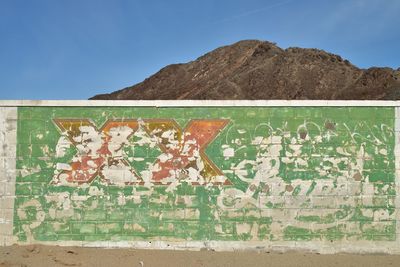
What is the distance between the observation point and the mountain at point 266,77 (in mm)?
42188

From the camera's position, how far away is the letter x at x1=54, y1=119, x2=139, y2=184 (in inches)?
321

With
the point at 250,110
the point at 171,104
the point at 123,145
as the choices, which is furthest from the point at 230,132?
the point at 123,145

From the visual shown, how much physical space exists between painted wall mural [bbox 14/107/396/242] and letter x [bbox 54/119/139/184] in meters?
0.02

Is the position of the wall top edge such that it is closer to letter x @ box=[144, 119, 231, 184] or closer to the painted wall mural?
the painted wall mural

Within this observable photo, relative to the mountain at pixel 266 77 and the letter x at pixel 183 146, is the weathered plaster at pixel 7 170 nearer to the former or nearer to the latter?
the letter x at pixel 183 146

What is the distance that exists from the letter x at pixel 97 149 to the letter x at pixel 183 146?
39 cm

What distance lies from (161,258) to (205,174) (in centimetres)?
144

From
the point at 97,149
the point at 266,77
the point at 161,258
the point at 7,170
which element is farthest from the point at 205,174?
the point at 266,77

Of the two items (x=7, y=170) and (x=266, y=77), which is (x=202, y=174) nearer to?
(x=7, y=170)

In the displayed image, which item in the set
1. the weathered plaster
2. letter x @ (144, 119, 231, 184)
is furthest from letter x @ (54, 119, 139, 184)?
the weathered plaster

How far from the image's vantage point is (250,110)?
26.9 feet

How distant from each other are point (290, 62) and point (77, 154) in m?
40.3

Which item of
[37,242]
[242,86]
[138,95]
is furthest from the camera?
[138,95]

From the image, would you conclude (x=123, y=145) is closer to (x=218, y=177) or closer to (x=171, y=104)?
(x=171, y=104)
